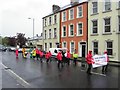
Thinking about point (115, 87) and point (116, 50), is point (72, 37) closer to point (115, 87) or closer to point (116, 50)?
point (116, 50)

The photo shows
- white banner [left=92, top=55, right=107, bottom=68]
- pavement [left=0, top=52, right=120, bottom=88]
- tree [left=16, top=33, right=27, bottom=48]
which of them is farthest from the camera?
tree [left=16, top=33, right=27, bottom=48]

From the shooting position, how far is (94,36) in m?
34.2

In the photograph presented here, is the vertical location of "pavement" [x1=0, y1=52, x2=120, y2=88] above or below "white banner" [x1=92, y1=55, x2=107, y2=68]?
below

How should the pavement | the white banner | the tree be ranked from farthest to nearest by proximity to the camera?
the tree → the white banner → the pavement

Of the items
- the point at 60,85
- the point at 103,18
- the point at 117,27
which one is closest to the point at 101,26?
the point at 103,18

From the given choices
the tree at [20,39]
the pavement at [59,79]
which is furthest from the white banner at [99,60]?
the tree at [20,39]

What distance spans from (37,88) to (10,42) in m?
105

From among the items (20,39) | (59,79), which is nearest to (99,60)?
(59,79)

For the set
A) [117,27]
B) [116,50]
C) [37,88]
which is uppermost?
[117,27]

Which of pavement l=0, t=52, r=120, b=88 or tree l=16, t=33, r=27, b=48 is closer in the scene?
pavement l=0, t=52, r=120, b=88

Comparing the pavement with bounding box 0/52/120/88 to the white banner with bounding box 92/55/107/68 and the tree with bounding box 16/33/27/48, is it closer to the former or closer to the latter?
the white banner with bounding box 92/55/107/68

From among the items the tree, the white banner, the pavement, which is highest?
the tree

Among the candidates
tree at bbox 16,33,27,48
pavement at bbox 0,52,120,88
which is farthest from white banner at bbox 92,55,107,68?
tree at bbox 16,33,27,48

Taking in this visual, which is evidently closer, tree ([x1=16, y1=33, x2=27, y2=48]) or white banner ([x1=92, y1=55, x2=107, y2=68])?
white banner ([x1=92, y1=55, x2=107, y2=68])
